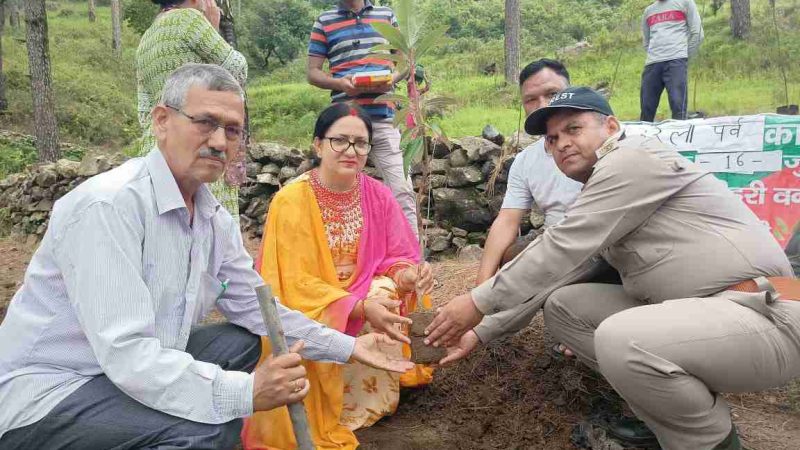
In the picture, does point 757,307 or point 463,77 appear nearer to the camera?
point 757,307

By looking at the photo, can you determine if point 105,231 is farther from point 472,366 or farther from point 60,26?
point 60,26

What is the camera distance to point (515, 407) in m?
2.88

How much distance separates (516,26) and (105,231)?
11.5 m

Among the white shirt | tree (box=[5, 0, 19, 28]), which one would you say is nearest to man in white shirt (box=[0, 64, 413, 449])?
the white shirt

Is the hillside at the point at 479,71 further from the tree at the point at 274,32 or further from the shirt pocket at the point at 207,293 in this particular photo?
the shirt pocket at the point at 207,293

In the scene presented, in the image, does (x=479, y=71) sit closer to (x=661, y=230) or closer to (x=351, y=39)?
(x=351, y=39)

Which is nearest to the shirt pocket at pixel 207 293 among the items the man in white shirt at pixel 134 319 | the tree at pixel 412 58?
the man in white shirt at pixel 134 319

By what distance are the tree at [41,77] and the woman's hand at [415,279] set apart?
8.62m

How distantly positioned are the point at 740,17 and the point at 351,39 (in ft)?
41.2

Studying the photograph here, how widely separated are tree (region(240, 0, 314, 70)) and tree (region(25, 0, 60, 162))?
603 inches

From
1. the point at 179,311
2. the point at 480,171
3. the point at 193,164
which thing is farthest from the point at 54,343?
the point at 480,171

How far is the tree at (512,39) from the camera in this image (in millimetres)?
11852

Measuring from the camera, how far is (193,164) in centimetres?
177

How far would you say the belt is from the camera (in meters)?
1.96
